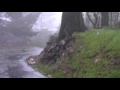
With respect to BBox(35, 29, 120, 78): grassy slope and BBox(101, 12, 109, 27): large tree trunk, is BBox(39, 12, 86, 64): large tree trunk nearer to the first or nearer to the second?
BBox(35, 29, 120, 78): grassy slope

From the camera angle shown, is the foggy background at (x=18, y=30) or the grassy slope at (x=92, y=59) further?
the foggy background at (x=18, y=30)

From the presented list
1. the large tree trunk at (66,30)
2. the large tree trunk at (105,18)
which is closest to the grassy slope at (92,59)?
the large tree trunk at (66,30)

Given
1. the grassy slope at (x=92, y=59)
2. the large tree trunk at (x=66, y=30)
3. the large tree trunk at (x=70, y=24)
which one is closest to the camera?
the grassy slope at (x=92, y=59)

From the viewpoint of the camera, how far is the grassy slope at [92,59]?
7.36 metres

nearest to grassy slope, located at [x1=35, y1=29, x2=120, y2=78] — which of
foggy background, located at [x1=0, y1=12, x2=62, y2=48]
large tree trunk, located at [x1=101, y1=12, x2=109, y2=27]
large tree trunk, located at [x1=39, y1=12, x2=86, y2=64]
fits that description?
large tree trunk, located at [x1=39, y1=12, x2=86, y2=64]

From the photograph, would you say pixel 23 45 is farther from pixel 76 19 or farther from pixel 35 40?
pixel 76 19

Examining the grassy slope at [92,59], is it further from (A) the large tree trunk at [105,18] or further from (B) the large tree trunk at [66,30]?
(A) the large tree trunk at [105,18]

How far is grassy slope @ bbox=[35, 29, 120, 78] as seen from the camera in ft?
24.1

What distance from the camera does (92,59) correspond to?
324 inches

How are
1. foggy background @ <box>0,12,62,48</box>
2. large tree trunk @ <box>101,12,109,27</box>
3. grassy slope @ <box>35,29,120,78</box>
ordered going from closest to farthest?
grassy slope @ <box>35,29,120,78</box> < large tree trunk @ <box>101,12,109,27</box> < foggy background @ <box>0,12,62,48</box>

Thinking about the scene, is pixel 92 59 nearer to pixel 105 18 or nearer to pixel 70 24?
pixel 70 24

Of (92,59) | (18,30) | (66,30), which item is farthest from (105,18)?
(18,30)
